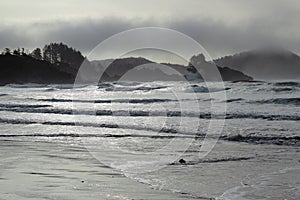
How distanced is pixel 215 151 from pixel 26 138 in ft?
21.5

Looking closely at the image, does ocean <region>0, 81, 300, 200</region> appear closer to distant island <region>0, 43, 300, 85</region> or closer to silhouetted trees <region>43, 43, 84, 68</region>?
distant island <region>0, 43, 300, 85</region>

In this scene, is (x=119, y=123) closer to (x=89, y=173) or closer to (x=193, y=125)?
(x=193, y=125)

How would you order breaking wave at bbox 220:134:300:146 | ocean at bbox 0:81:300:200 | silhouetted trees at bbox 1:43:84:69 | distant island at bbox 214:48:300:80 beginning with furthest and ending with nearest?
silhouetted trees at bbox 1:43:84:69, distant island at bbox 214:48:300:80, breaking wave at bbox 220:134:300:146, ocean at bbox 0:81:300:200

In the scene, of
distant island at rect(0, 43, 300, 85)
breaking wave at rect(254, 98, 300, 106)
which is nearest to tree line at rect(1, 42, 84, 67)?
distant island at rect(0, 43, 300, 85)

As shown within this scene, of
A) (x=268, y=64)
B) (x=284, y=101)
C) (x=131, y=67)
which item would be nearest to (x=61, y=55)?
(x=131, y=67)

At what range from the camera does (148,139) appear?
51.9ft

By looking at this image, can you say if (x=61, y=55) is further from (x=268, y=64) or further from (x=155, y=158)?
(x=155, y=158)

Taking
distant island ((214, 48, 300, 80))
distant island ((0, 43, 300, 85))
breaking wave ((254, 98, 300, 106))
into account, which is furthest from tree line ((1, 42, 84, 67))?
breaking wave ((254, 98, 300, 106))

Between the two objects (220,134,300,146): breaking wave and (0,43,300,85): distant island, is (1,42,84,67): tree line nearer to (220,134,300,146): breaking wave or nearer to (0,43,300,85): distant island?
(0,43,300,85): distant island

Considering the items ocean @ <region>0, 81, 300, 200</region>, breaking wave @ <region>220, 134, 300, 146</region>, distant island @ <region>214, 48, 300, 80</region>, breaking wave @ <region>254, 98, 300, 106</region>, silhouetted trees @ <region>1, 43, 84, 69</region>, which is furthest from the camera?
silhouetted trees @ <region>1, 43, 84, 69</region>

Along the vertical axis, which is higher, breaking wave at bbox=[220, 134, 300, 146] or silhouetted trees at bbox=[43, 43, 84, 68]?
silhouetted trees at bbox=[43, 43, 84, 68]

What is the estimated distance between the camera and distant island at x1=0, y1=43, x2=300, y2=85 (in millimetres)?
82188

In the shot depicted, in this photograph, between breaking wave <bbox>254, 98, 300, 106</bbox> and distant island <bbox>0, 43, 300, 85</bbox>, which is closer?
breaking wave <bbox>254, 98, 300, 106</bbox>

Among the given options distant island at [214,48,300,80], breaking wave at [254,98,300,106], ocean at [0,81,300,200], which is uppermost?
distant island at [214,48,300,80]
